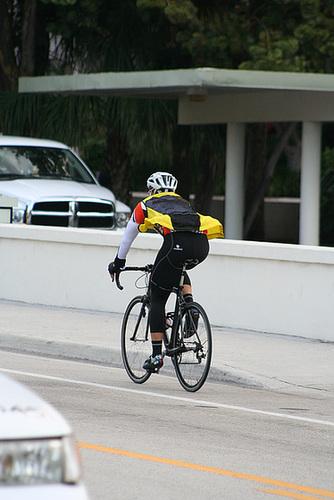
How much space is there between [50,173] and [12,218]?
1923 millimetres

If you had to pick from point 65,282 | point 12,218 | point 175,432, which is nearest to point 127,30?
point 12,218

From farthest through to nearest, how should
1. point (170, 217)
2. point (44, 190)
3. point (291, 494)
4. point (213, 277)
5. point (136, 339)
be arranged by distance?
point (44, 190), point (213, 277), point (136, 339), point (170, 217), point (291, 494)

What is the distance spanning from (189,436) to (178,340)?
6.00 feet

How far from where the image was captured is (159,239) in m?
13.8

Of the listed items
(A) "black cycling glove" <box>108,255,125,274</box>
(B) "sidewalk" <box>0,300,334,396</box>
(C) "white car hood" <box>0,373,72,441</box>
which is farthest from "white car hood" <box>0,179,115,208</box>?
(C) "white car hood" <box>0,373,72,441</box>

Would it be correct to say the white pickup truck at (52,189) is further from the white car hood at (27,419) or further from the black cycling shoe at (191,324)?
the white car hood at (27,419)

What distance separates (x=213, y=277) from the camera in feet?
44.1

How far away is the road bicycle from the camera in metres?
8.91

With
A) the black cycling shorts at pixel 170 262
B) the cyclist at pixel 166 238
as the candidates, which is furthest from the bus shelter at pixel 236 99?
the black cycling shorts at pixel 170 262

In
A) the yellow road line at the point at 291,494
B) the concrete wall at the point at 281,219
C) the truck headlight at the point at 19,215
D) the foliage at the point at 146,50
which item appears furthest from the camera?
the concrete wall at the point at 281,219

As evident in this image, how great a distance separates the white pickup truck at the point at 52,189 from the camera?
658 inches

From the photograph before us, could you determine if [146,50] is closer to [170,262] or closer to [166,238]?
[166,238]

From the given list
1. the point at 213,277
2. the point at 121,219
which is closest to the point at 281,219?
the point at 121,219

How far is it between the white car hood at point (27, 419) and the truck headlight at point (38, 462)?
23mm
